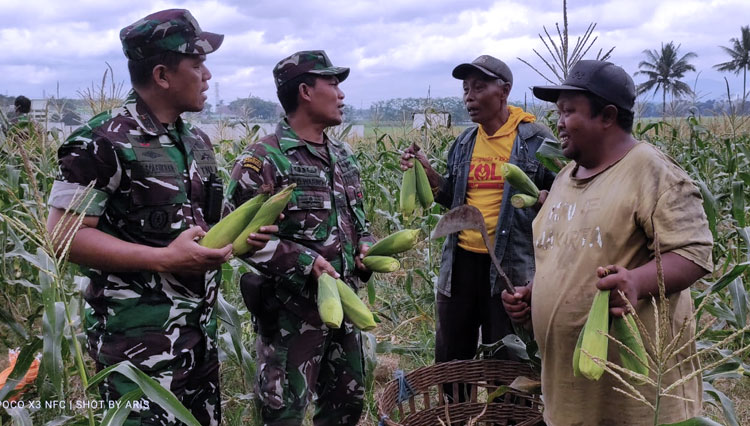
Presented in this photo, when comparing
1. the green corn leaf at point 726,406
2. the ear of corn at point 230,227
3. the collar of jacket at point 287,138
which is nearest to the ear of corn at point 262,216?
the ear of corn at point 230,227

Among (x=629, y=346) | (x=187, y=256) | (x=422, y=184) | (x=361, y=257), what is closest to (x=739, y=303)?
(x=629, y=346)

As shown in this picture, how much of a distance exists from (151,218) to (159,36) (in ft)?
2.16

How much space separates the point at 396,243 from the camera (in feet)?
8.49

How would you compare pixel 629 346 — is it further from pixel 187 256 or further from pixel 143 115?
pixel 143 115

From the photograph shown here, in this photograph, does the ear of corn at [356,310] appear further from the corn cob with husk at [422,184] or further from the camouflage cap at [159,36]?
the camouflage cap at [159,36]

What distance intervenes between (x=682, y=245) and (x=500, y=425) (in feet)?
4.42

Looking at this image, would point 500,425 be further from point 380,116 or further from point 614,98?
point 380,116

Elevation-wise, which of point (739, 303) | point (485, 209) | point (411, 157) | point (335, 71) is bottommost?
point (739, 303)

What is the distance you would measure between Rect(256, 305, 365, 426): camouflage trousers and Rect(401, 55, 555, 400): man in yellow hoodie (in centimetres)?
76

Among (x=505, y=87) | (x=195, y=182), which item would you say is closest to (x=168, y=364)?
(x=195, y=182)

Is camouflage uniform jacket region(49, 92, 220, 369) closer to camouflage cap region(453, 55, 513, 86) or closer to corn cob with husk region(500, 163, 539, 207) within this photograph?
corn cob with husk region(500, 163, 539, 207)

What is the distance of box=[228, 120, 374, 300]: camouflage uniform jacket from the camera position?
2.45 meters

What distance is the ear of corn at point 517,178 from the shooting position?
103 inches

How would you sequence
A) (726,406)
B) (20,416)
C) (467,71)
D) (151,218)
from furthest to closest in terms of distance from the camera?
1. (467,71)
2. (726,406)
3. (151,218)
4. (20,416)
